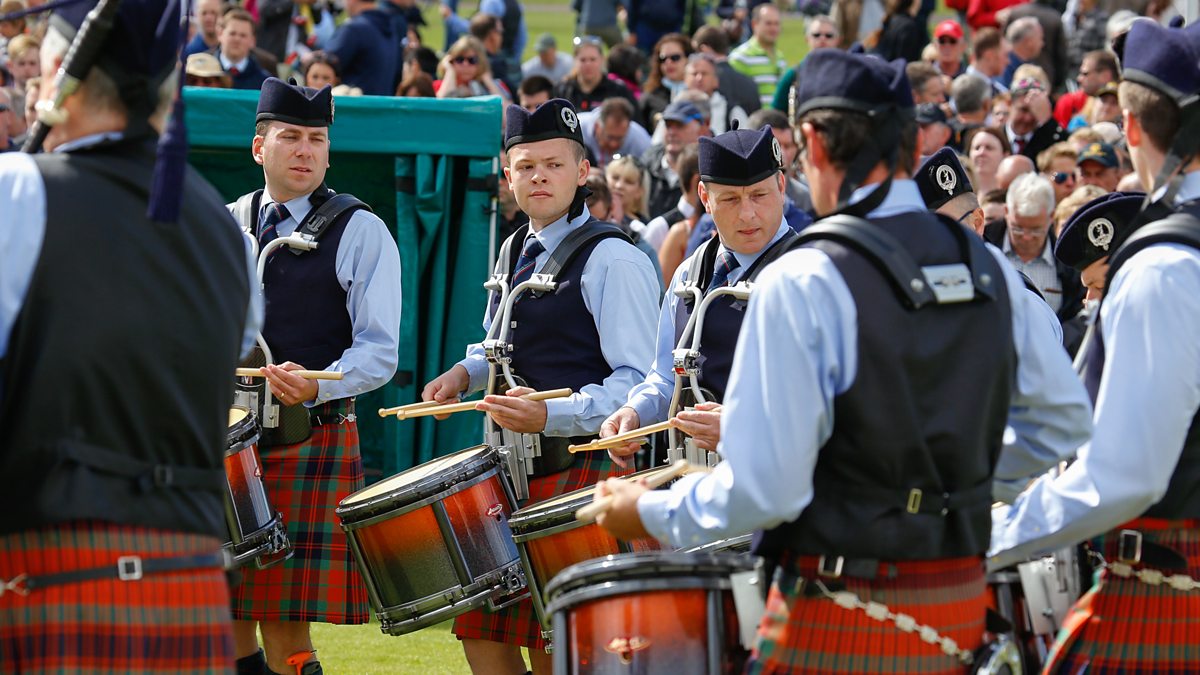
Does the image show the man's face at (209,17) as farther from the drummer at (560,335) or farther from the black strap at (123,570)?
the black strap at (123,570)

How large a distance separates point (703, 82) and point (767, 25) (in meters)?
1.74

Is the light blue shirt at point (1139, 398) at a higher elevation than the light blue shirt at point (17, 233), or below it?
below

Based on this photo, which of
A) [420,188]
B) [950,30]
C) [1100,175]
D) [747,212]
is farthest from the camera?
[950,30]

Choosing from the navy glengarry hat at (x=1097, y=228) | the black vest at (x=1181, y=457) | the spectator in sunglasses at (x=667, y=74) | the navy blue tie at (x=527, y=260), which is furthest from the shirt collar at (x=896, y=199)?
the spectator in sunglasses at (x=667, y=74)

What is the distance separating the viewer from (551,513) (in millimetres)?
4152

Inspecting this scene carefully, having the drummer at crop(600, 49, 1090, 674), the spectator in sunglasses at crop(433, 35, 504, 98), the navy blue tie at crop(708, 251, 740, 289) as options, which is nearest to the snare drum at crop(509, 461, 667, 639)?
the navy blue tie at crop(708, 251, 740, 289)

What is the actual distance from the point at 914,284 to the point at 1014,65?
981 cm

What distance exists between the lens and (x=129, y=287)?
2.63 meters

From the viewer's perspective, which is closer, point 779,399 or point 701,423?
point 779,399

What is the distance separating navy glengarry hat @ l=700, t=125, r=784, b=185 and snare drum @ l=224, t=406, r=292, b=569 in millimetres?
1528

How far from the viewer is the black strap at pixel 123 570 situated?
265 cm

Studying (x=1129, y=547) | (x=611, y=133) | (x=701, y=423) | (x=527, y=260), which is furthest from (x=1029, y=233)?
(x=1129, y=547)

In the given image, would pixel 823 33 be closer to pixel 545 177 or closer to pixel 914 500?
pixel 545 177

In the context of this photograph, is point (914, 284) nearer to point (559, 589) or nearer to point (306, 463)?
point (559, 589)
